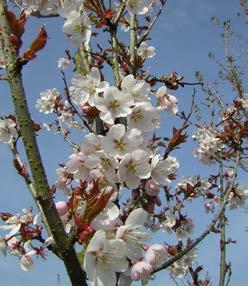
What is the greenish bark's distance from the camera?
1275 millimetres

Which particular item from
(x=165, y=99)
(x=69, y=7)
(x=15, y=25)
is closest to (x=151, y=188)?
(x=165, y=99)

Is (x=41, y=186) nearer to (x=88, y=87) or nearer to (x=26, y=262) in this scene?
(x=88, y=87)

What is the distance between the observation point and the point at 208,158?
629 cm

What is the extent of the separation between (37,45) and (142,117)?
66cm

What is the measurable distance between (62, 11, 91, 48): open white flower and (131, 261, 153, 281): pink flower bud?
1178 millimetres

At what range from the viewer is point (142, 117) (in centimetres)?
199

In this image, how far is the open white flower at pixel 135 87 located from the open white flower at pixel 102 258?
0.81 meters

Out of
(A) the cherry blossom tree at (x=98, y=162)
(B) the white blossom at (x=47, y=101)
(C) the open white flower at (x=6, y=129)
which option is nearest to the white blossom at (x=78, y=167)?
(A) the cherry blossom tree at (x=98, y=162)

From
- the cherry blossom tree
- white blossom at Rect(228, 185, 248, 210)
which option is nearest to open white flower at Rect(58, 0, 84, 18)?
the cherry blossom tree

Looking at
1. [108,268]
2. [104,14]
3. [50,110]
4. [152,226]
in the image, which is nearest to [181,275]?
[152,226]

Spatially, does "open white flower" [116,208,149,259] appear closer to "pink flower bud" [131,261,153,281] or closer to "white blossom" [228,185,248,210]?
"pink flower bud" [131,261,153,281]

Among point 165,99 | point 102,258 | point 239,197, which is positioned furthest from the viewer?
point 239,197

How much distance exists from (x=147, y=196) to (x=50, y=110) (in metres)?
3.78

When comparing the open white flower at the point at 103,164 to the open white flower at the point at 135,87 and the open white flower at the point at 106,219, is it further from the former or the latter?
the open white flower at the point at 135,87
